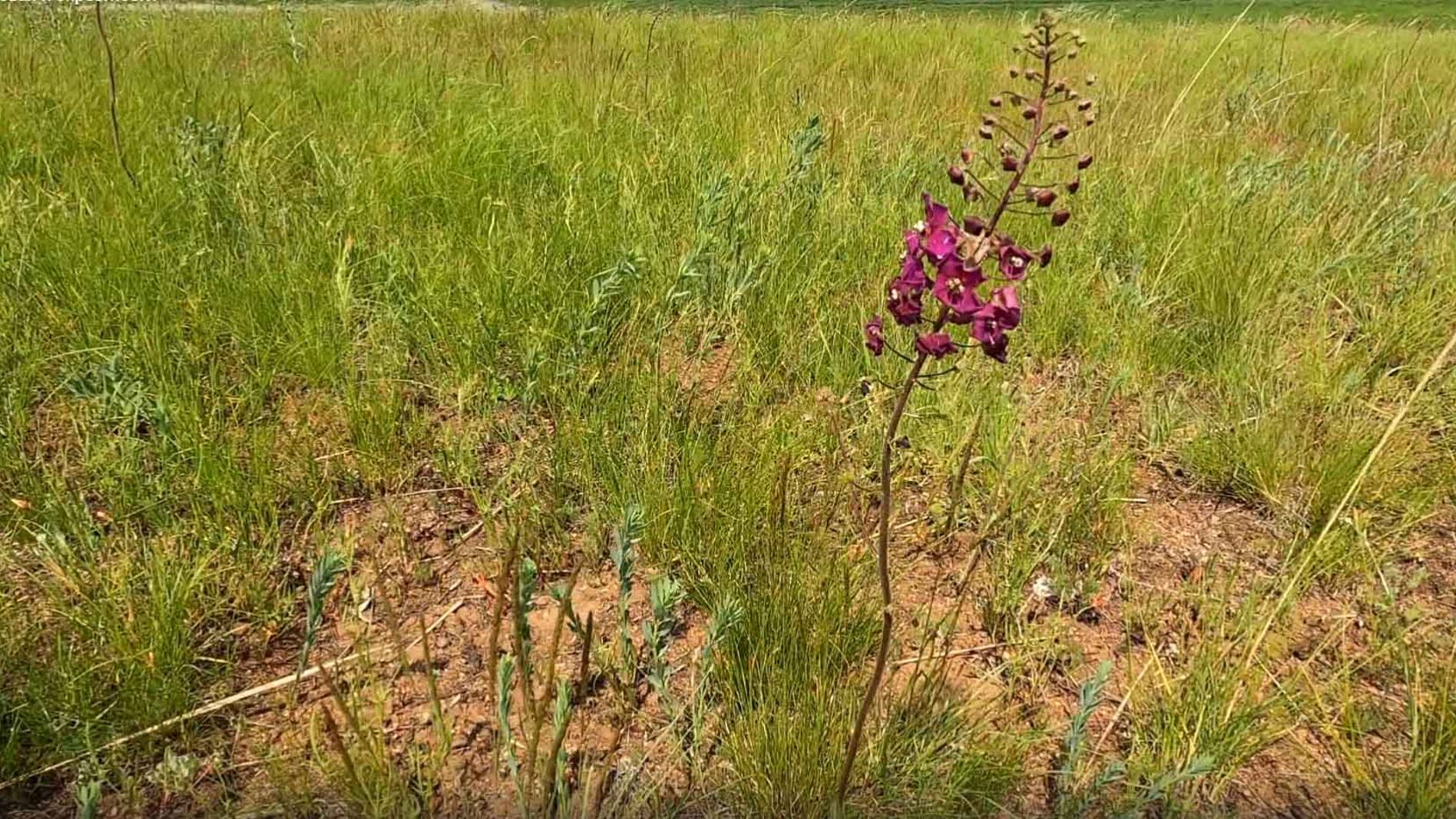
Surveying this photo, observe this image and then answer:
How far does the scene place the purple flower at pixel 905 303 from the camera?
1.11m

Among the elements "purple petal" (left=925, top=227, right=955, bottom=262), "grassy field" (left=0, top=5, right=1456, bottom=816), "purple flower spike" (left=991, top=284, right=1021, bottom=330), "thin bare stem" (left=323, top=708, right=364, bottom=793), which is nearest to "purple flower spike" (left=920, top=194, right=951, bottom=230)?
"purple petal" (left=925, top=227, right=955, bottom=262)

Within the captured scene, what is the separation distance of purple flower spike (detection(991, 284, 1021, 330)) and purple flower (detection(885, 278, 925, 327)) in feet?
0.33

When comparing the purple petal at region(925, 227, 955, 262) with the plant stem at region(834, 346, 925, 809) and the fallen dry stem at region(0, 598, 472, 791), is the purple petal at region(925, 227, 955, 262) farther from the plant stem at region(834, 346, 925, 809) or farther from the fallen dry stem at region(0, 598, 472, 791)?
the fallen dry stem at region(0, 598, 472, 791)

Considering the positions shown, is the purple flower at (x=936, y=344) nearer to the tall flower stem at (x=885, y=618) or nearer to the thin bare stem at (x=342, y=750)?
the tall flower stem at (x=885, y=618)

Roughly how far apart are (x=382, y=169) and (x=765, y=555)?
2212 millimetres

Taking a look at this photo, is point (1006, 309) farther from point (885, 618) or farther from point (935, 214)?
point (885, 618)

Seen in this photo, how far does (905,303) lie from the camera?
3.68 feet

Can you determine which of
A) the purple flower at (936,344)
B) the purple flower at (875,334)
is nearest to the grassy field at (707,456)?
the purple flower at (875,334)

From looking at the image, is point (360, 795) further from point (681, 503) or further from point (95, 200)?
point (95, 200)

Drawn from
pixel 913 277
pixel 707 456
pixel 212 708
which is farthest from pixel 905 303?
pixel 212 708

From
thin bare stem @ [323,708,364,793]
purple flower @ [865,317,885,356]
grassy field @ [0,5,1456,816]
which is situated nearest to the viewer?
thin bare stem @ [323,708,364,793]

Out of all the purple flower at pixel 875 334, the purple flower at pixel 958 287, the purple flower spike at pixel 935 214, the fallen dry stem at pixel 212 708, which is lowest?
the fallen dry stem at pixel 212 708

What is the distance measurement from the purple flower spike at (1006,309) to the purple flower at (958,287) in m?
0.02

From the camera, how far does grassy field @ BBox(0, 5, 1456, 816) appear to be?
1377 mm
